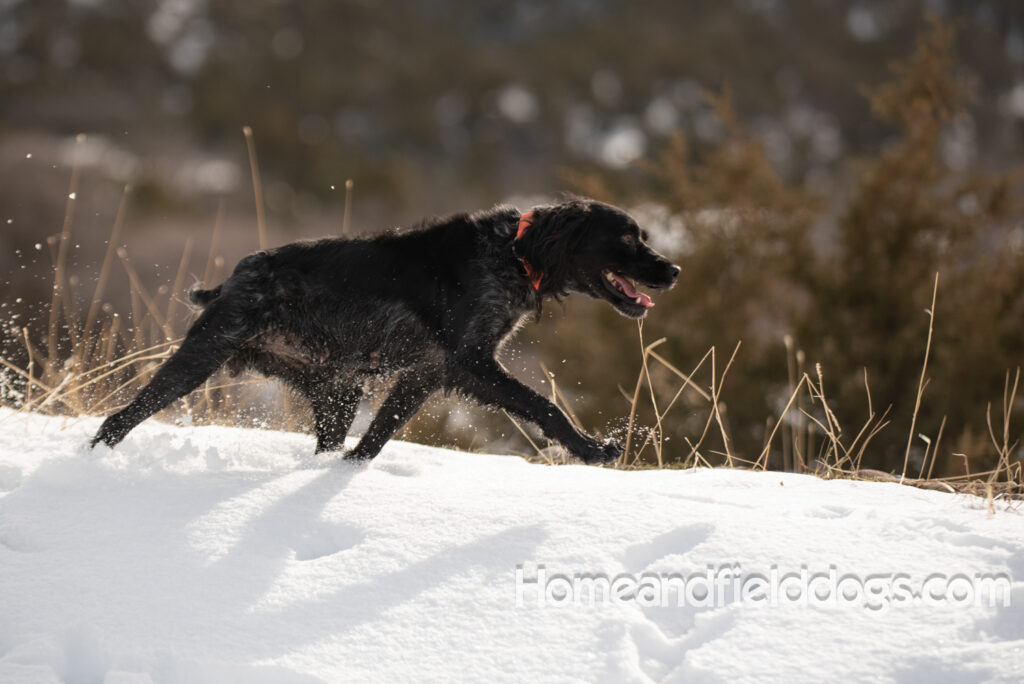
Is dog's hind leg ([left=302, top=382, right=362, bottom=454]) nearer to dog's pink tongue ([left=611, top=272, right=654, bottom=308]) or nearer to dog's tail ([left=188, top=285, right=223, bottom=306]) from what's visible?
dog's tail ([left=188, top=285, right=223, bottom=306])

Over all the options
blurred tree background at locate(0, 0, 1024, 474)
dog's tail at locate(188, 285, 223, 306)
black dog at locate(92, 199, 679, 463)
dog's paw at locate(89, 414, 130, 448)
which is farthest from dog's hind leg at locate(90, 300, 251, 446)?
blurred tree background at locate(0, 0, 1024, 474)

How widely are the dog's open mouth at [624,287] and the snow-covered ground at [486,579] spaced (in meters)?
1.08

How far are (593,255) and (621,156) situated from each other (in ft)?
12.6

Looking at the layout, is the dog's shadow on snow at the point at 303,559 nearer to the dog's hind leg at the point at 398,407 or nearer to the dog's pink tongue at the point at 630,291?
the dog's hind leg at the point at 398,407

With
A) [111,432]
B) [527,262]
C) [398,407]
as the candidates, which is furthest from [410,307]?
[111,432]

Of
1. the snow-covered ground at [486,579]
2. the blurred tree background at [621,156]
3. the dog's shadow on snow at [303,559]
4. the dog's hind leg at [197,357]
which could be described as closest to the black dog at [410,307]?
the dog's hind leg at [197,357]

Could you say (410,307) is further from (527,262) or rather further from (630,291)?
(630,291)

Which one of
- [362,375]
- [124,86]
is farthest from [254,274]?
[124,86]

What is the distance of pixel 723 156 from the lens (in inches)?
272

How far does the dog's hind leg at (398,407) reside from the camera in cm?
318

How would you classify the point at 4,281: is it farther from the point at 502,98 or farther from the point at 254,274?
the point at 502,98

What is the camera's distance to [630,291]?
3.59m

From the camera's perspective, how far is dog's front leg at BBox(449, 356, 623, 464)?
301 cm

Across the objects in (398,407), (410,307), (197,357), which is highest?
(410,307)
